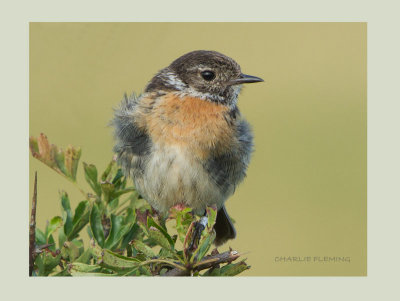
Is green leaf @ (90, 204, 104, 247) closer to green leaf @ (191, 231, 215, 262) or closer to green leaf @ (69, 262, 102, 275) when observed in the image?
green leaf @ (69, 262, 102, 275)

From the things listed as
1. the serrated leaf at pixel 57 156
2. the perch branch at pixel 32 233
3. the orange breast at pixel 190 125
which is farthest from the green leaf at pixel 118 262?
the orange breast at pixel 190 125

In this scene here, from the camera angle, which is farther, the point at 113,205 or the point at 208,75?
the point at 208,75

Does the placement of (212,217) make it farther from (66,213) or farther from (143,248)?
(66,213)

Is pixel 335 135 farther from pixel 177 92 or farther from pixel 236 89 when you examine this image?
pixel 177 92

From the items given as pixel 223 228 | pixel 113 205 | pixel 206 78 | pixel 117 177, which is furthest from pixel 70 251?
pixel 206 78

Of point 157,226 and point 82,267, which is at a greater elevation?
point 157,226

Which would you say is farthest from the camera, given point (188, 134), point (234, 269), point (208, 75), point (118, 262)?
point (208, 75)
